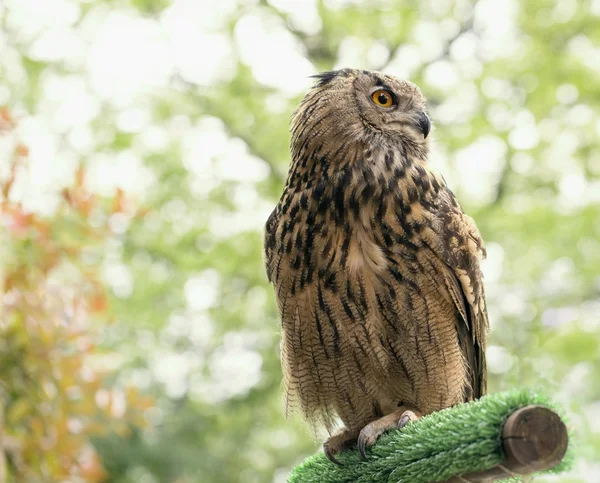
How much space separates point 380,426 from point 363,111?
95 centimetres

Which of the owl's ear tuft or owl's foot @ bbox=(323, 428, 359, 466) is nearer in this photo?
owl's foot @ bbox=(323, 428, 359, 466)

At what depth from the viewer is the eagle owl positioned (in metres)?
1.98

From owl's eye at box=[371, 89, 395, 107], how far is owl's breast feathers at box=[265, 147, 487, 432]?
195 millimetres

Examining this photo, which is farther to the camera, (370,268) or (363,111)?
(363,111)

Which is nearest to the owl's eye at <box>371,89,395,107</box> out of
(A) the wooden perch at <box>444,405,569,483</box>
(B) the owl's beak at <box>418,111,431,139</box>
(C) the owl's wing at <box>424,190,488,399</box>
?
(B) the owl's beak at <box>418,111,431,139</box>

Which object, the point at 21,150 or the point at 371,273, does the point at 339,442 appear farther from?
the point at 21,150

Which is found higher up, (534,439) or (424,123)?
(424,123)

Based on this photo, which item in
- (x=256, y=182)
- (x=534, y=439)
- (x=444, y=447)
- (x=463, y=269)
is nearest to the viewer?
(x=534, y=439)

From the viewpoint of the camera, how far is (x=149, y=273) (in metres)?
6.43

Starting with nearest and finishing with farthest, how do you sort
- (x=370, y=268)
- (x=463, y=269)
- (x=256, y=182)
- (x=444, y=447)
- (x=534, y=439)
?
(x=534, y=439), (x=444, y=447), (x=370, y=268), (x=463, y=269), (x=256, y=182)

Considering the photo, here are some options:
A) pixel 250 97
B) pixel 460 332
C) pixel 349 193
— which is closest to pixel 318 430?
pixel 460 332

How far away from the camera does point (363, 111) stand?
220 centimetres

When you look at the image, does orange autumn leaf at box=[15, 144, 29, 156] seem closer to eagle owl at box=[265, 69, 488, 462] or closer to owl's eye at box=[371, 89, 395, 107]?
eagle owl at box=[265, 69, 488, 462]

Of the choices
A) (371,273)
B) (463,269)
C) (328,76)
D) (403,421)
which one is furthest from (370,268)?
(328,76)
